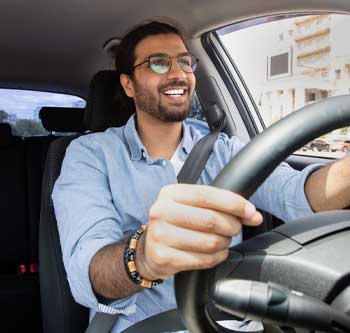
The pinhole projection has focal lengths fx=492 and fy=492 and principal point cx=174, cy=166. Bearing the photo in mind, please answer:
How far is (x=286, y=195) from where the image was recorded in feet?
4.14

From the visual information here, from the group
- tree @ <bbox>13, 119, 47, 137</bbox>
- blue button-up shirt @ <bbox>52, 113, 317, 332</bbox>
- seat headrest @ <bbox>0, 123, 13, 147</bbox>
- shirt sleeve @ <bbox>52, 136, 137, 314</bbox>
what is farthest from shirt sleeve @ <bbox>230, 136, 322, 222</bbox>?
tree @ <bbox>13, 119, 47, 137</bbox>

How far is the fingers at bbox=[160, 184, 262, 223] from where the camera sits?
503mm

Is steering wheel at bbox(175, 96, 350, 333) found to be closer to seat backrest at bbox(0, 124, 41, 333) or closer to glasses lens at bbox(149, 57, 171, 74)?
glasses lens at bbox(149, 57, 171, 74)

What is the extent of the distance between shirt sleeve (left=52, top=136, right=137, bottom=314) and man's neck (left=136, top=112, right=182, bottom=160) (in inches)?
7.8

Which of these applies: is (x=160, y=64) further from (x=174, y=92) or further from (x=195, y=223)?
(x=195, y=223)

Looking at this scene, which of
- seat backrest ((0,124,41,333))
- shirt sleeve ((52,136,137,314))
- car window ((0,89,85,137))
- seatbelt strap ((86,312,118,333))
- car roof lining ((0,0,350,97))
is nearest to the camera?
shirt sleeve ((52,136,137,314))

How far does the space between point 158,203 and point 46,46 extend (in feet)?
6.91

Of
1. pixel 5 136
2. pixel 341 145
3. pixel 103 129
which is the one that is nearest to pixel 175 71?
pixel 103 129

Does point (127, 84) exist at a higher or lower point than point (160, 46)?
lower

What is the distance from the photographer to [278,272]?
62 centimetres

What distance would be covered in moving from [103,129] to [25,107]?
4.76 ft

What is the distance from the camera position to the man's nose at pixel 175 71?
58.8 inches

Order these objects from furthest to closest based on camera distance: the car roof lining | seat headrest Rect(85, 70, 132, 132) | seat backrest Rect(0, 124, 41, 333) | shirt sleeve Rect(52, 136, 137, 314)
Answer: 1. seat backrest Rect(0, 124, 41, 333)
2. the car roof lining
3. seat headrest Rect(85, 70, 132, 132)
4. shirt sleeve Rect(52, 136, 137, 314)

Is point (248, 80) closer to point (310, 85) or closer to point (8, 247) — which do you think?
point (310, 85)
